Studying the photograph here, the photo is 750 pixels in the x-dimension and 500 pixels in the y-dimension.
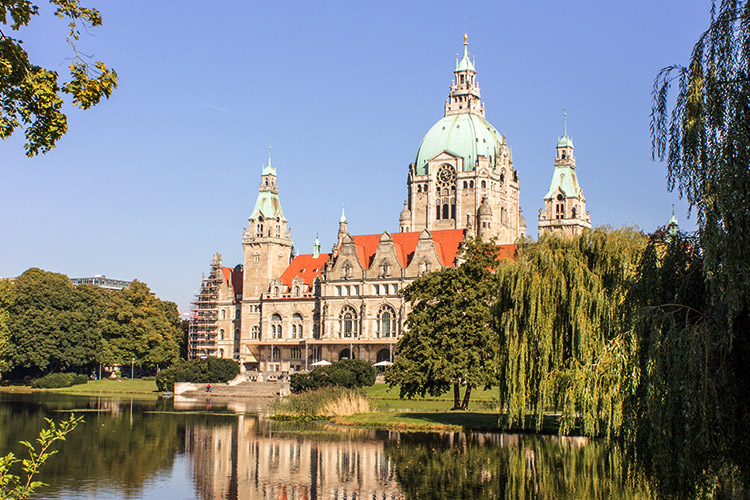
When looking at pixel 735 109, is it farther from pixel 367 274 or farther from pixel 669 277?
pixel 367 274

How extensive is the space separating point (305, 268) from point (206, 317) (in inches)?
609

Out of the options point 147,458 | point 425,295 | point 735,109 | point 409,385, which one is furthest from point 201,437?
point 735,109

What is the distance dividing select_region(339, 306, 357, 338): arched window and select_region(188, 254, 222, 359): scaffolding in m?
20.6

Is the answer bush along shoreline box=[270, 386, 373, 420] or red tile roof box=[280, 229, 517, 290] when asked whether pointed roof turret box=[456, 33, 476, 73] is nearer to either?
red tile roof box=[280, 229, 517, 290]

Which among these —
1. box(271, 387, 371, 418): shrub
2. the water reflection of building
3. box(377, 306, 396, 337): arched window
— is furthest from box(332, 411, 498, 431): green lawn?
box(377, 306, 396, 337): arched window

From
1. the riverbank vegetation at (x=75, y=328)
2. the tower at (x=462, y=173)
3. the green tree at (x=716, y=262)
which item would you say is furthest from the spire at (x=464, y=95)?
the green tree at (x=716, y=262)

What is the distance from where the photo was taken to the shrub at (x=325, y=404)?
161 feet

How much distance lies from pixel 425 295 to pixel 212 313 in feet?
213

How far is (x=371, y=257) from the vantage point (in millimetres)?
98812

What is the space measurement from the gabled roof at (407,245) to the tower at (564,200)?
11697 millimetres

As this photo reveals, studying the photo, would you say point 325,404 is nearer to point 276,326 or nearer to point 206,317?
point 276,326

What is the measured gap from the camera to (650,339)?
1812 cm

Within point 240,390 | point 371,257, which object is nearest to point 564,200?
point 371,257

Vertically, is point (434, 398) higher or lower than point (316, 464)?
higher
